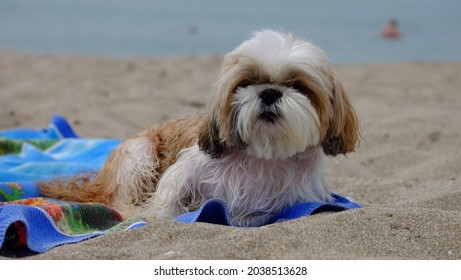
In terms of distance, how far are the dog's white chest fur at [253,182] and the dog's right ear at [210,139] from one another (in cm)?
13

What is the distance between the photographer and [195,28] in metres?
23.4

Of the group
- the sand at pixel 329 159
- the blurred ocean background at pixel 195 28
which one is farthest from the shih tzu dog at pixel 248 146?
the blurred ocean background at pixel 195 28

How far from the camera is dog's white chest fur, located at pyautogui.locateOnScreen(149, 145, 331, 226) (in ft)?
15.5

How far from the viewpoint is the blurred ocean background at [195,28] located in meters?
18.1

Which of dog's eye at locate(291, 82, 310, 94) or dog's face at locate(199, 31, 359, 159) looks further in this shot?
dog's eye at locate(291, 82, 310, 94)

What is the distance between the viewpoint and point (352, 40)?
21.6 metres

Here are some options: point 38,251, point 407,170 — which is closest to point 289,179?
point 38,251

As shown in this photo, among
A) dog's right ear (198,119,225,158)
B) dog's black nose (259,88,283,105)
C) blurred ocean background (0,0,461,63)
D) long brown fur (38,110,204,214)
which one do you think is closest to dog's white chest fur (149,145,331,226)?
dog's right ear (198,119,225,158)

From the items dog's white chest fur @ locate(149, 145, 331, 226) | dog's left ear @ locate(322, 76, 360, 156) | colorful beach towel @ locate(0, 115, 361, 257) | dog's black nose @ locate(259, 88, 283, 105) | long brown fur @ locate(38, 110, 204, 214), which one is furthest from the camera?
long brown fur @ locate(38, 110, 204, 214)

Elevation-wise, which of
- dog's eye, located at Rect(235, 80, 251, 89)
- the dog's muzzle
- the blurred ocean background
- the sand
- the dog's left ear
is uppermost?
dog's eye, located at Rect(235, 80, 251, 89)

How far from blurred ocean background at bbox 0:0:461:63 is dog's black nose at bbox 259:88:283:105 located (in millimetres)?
6778

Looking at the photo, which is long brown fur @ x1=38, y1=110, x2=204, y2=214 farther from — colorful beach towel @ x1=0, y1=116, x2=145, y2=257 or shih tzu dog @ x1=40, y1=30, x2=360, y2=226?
colorful beach towel @ x1=0, y1=116, x2=145, y2=257

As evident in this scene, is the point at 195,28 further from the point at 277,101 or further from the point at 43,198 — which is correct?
the point at 277,101

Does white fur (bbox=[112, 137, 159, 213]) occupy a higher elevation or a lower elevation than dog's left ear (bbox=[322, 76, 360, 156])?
lower
